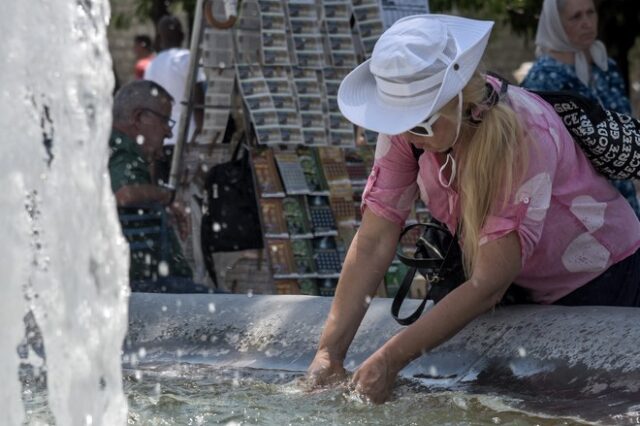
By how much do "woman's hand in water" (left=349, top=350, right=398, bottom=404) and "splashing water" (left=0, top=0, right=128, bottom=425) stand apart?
0.59 meters

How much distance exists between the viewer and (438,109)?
3.24 meters

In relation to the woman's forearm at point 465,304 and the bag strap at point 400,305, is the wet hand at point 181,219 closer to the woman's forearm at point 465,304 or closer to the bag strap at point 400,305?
the bag strap at point 400,305

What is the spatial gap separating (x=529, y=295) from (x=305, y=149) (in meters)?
3.29

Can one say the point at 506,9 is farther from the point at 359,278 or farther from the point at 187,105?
the point at 359,278

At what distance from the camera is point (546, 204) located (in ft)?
11.1

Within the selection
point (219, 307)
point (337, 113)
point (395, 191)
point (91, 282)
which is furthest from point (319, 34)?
point (91, 282)

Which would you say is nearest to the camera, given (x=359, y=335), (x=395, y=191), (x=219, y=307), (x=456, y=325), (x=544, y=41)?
(x=456, y=325)

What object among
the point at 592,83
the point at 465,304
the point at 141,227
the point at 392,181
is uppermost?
the point at 392,181

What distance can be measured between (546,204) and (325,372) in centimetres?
73

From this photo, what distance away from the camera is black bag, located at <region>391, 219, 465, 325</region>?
3.74 metres

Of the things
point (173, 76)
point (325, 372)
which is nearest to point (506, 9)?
point (173, 76)

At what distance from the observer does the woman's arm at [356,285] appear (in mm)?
3701

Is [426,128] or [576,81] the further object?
[576,81]

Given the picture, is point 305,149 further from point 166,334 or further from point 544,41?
point 166,334
